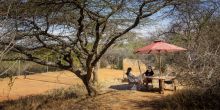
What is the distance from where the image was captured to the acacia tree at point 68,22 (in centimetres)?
1317

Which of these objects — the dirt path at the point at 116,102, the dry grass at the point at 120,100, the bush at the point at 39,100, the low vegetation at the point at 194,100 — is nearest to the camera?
the low vegetation at the point at 194,100

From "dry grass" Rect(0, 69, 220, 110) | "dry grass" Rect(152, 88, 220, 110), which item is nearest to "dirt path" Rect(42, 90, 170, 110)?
"dry grass" Rect(0, 69, 220, 110)

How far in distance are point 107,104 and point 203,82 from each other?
3904mm

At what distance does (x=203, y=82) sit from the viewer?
13.1 metres

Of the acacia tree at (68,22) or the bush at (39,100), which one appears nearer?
the acacia tree at (68,22)

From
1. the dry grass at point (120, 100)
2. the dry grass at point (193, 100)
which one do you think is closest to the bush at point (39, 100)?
the dry grass at point (120, 100)

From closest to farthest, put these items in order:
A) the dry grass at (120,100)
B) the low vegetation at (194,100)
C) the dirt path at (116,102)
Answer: the low vegetation at (194,100) → the dry grass at (120,100) → the dirt path at (116,102)

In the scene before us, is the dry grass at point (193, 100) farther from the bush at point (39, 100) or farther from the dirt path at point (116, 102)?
the bush at point (39, 100)

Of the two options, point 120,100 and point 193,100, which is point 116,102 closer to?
point 120,100

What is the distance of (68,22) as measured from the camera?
53.6ft

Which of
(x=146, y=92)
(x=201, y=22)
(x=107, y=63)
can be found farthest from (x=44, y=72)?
(x=146, y=92)

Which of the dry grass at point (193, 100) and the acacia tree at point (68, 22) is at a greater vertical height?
the acacia tree at point (68, 22)

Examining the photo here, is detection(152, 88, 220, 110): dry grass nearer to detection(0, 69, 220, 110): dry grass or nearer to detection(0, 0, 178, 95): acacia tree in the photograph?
detection(0, 69, 220, 110): dry grass

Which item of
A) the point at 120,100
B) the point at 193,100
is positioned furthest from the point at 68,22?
the point at 193,100
